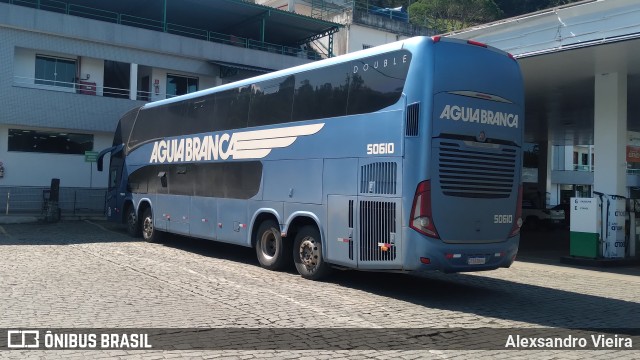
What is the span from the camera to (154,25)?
34906 mm

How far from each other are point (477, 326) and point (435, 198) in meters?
2.07

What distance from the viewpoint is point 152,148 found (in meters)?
17.0

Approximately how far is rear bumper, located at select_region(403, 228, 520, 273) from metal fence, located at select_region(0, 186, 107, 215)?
19.7m

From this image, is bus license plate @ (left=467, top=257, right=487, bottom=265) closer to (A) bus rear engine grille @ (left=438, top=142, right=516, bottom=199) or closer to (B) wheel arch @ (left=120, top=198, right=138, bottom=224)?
(A) bus rear engine grille @ (left=438, top=142, right=516, bottom=199)

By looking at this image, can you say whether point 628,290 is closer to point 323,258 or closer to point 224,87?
point 323,258

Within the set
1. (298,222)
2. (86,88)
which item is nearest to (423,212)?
(298,222)

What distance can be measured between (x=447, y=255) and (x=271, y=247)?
451 cm

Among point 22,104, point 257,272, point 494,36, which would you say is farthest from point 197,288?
point 22,104

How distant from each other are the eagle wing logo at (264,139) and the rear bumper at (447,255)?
3.18 metres

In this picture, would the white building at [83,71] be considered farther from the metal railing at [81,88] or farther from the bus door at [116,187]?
the bus door at [116,187]

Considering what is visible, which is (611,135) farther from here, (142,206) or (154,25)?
(154,25)

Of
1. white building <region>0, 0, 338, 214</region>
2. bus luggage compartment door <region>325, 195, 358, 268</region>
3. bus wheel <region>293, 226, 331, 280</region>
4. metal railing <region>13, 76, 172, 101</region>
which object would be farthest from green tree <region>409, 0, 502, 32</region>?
bus luggage compartment door <region>325, 195, 358, 268</region>

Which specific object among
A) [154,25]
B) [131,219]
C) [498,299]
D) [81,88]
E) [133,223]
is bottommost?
[498,299]

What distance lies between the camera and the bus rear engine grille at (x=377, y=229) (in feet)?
29.8
